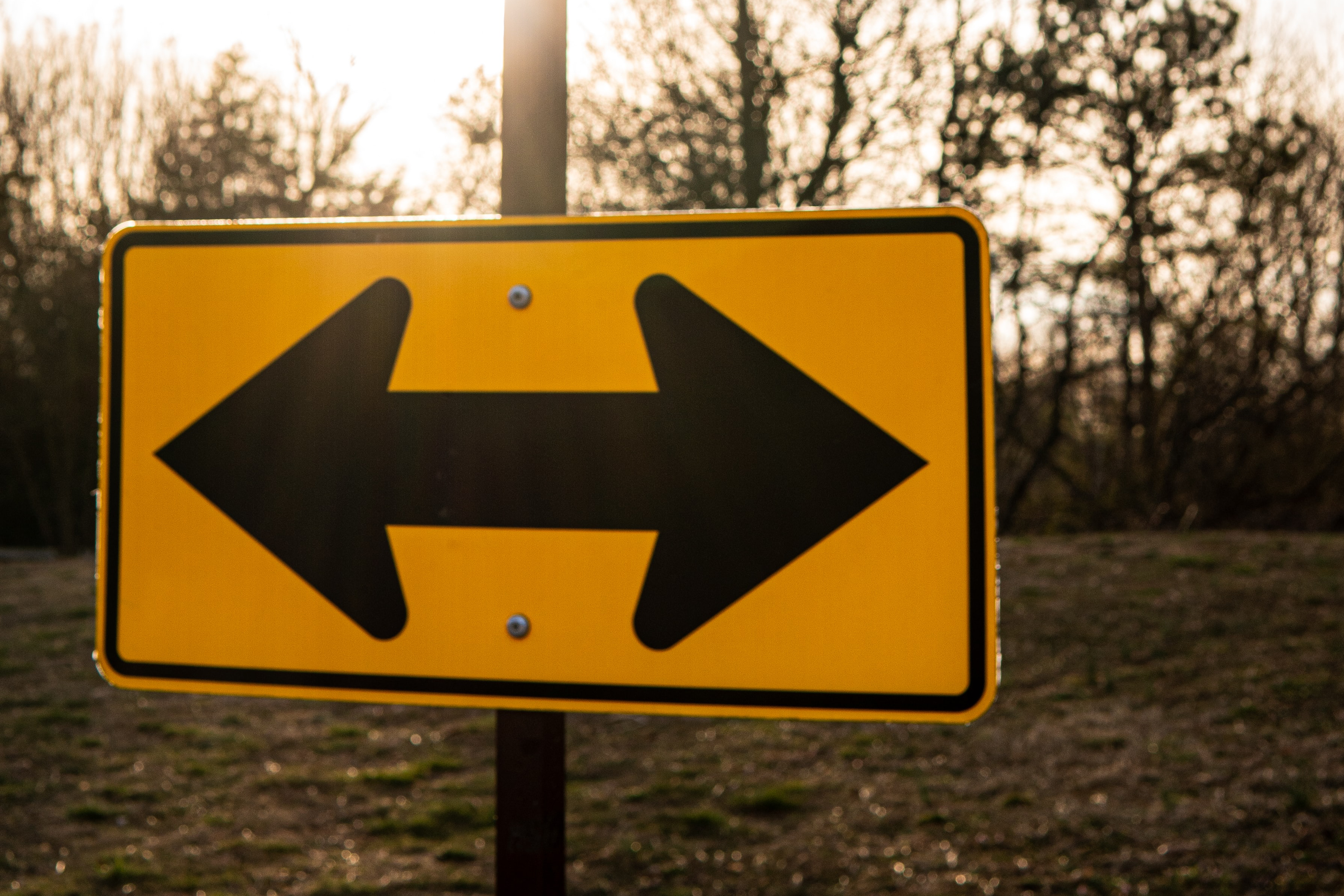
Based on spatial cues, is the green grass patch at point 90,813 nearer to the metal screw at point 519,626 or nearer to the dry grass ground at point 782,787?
the dry grass ground at point 782,787

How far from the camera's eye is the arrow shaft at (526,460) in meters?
1.29

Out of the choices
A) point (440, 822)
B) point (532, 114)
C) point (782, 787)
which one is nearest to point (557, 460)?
point (532, 114)

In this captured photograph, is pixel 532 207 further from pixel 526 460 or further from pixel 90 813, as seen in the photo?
pixel 90 813

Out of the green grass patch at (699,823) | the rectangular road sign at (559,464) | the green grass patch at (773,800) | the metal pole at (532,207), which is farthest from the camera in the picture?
the green grass patch at (773,800)

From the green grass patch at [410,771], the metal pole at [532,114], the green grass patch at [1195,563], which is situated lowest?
the green grass patch at [410,771]

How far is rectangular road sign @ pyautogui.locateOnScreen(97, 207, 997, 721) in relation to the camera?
4.11 feet

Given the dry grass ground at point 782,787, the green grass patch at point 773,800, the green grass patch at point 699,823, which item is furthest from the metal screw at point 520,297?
the green grass patch at point 773,800

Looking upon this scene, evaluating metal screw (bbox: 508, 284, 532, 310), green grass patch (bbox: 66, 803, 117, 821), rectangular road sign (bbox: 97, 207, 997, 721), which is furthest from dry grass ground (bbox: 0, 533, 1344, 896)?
metal screw (bbox: 508, 284, 532, 310)

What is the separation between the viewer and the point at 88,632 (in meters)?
8.55

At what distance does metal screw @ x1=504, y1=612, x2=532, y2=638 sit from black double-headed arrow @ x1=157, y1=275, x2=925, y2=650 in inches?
4.4

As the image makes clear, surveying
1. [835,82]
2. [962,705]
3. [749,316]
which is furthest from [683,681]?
[835,82]

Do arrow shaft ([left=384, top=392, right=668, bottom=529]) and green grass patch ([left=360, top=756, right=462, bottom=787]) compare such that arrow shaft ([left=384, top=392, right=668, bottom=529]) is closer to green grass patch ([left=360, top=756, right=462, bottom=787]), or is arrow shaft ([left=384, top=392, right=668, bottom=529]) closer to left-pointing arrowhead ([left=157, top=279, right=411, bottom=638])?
left-pointing arrowhead ([left=157, top=279, right=411, bottom=638])

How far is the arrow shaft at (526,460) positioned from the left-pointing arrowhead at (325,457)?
3 centimetres

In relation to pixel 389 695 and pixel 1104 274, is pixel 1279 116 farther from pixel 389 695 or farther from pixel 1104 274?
pixel 389 695
